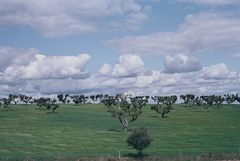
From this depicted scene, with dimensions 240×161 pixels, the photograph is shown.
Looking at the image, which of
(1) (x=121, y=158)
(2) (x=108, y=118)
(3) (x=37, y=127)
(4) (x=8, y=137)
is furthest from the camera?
(2) (x=108, y=118)

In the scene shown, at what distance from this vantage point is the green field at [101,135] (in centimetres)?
9700

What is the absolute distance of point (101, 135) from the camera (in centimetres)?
12444

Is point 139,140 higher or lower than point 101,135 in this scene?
higher

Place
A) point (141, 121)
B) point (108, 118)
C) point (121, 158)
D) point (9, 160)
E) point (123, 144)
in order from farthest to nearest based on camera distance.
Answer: point (108, 118), point (141, 121), point (123, 144), point (121, 158), point (9, 160)

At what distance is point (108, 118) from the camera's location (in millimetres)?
177375

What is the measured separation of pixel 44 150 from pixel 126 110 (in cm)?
5495

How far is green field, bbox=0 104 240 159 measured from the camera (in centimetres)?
9700

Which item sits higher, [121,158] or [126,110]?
[126,110]

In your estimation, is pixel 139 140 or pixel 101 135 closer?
pixel 139 140

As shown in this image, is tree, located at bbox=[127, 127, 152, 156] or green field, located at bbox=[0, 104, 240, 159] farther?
green field, located at bbox=[0, 104, 240, 159]

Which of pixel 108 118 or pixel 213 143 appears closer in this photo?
pixel 213 143

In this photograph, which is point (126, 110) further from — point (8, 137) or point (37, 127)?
point (8, 137)

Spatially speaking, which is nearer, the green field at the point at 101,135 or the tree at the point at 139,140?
the tree at the point at 139,140

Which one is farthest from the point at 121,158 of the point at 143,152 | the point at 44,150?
the point at 44,150
